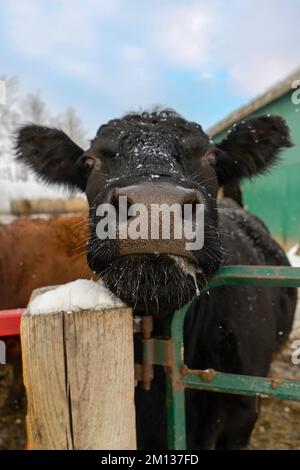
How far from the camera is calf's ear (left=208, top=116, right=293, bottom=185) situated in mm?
2613

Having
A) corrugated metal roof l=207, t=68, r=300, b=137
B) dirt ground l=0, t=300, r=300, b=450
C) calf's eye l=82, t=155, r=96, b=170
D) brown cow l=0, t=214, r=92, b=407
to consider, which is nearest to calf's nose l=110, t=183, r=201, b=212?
calf's eye l=82, t=155, r=96, b=170

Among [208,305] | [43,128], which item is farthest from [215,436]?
[43,128]

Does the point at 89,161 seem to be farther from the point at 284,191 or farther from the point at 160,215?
the point at 284,191

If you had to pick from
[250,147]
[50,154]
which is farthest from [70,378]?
[250,147]

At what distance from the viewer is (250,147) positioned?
268cm

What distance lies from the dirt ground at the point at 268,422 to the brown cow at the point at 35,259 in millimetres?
930

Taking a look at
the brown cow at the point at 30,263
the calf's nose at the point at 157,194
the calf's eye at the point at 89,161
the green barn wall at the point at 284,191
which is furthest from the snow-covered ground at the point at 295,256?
the calf's nose at the point at 157,194

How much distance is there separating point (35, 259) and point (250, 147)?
320 centimetres

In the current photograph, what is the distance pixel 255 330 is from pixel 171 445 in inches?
52.2

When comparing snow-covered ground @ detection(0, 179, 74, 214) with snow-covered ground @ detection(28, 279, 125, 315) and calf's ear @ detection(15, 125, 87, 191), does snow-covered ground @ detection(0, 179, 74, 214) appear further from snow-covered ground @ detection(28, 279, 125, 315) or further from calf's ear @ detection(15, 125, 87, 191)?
snow-covered ground @ detection(28, 279, 125, 315)

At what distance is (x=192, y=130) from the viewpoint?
89.4 inches

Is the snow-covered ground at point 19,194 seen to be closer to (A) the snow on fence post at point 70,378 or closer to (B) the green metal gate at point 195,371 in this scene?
(B) the green metal gate at point 195,371

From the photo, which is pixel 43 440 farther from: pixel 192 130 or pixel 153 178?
pixel 192 130
